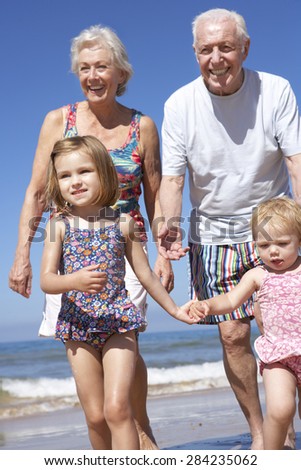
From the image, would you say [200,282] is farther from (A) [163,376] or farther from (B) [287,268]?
(A) [163,376]

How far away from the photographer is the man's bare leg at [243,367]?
16.3 feet

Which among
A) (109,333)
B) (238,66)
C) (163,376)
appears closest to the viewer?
(109,333)

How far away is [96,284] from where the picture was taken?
3691 mm

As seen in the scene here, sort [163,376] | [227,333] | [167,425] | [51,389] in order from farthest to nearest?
1. [163,376]
2. [51,389]
3. [167,425]
4. [227,333]

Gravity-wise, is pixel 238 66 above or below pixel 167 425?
above

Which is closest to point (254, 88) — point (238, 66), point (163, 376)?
point (238, 66)

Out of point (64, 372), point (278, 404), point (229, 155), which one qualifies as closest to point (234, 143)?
point (229, 155)

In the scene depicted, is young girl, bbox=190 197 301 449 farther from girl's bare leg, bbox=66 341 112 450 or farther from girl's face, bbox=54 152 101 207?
girl's face, bbox=54 152 101 207

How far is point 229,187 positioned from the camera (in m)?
4.82

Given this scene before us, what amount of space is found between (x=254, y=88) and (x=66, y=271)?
5.58 ft

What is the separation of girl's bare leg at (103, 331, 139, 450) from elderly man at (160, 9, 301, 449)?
0.86m

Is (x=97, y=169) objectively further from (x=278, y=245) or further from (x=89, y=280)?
(x=278, y=245)

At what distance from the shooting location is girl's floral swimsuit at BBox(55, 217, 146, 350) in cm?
391

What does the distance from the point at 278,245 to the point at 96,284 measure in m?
0.96
